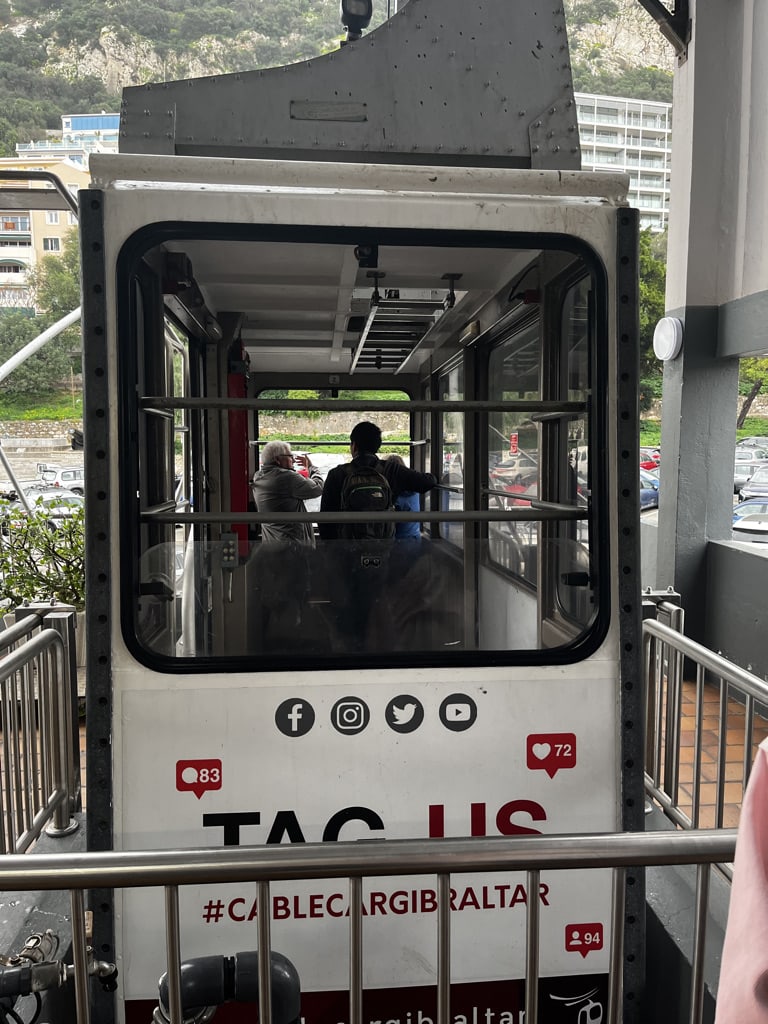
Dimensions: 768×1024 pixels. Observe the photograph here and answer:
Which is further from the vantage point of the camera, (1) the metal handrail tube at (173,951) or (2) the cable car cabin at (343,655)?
(2) the cable car cabin at (343,655)

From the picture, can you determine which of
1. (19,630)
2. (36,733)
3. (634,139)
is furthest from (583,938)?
(634,139)


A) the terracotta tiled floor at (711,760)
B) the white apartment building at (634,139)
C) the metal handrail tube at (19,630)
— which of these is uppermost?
the white apartment building at (634,139)

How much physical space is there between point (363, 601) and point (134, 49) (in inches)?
1899

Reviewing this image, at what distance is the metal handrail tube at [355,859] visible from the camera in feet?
3.81

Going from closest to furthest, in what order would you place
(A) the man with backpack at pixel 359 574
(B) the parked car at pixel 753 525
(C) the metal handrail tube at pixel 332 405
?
1. (C) the metal handrail tube at pixel 332 405
2. (A) the man with backpack at pixel 359 574
3. (B) the parked car at pixel 753 525

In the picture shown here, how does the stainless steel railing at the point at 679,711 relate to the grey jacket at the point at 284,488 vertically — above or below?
below

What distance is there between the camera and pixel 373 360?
185 inches

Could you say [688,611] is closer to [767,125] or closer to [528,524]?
[767,125]

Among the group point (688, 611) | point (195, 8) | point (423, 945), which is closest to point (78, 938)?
point (423, 945)

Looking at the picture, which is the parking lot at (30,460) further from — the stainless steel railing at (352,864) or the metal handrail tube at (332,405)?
the stainless steel railing at (352,864)

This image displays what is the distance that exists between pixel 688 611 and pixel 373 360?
3.40 m

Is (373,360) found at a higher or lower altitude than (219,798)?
higher

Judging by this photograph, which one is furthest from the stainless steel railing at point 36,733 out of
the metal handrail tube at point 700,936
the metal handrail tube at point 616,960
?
the metal handrail tube at point 700,936

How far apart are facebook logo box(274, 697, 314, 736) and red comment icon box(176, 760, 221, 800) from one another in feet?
0.59
